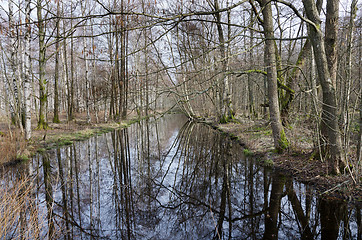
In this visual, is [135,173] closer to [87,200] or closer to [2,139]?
[87,200]

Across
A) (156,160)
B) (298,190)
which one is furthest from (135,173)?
(298,190)

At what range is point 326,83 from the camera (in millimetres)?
4898

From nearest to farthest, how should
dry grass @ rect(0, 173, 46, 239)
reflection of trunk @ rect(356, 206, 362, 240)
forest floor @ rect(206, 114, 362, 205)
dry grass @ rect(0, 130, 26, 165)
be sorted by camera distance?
dry grass @ rect(0, 173, 46, 239) < reflection of trunk @ rect(356, 206, 362, 240) < forest floor @ rect(206, 114, 362, 205) < dry grass @ rect(0, 130, 26, 165)

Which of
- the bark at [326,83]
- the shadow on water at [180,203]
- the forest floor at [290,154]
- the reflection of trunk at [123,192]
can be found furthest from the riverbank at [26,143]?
the bark at [326,83]

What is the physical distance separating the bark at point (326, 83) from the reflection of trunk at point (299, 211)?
104 cm

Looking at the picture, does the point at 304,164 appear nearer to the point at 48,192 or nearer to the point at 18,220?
the point at 18,220

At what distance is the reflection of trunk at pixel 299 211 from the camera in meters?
3.62

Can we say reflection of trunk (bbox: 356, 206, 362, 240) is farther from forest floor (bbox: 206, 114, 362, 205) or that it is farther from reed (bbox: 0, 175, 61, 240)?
reed (bbox: 0, 175, 61, 240)

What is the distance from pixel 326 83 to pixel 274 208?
9.68ft

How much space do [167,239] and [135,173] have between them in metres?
3.57

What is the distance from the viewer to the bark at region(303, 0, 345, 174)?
4.77 meters

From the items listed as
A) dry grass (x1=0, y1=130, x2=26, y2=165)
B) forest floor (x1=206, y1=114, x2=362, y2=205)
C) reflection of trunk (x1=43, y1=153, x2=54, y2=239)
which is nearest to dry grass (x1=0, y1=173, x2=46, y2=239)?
reflection of trunk (x1=43, y1=153, x2=54, y2=239)

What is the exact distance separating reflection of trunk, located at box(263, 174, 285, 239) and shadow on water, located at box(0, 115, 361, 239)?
2 cm

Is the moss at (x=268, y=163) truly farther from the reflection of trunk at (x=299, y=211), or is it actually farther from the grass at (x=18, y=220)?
the grass at (x=18, y=220)
